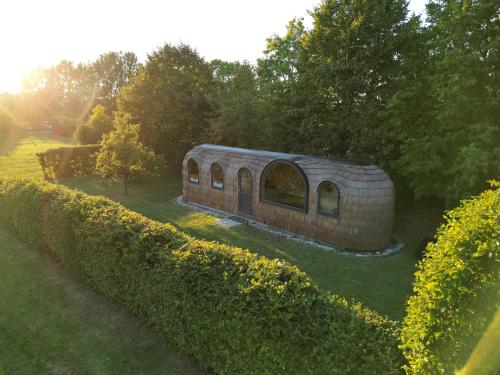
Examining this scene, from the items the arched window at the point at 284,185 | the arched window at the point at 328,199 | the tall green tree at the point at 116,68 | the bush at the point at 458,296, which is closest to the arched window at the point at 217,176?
the arched window at the point at 284,185

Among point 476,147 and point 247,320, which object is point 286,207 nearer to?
point 476,147

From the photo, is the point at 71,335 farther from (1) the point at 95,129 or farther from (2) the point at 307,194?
(1) the point at 95,129

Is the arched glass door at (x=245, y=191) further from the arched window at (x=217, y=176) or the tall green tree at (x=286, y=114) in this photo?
the tall green tree at (x=286, y=114)

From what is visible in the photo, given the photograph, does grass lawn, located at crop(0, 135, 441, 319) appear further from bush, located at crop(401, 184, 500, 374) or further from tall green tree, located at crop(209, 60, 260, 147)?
tall green tree, located at crop(209, 60, 260, 147)

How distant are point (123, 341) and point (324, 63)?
A: 14.5 meters

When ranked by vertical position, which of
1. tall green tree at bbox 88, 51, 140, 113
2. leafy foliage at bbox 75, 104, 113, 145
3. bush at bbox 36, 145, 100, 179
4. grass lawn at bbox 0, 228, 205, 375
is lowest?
grass lawn at bbox 0, 228, 205, 375

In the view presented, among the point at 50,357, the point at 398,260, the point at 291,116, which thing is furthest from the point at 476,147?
the point at 50,357

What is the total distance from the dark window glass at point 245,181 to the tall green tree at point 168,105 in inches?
367

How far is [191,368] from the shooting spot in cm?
588

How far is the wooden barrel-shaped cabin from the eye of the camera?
11281 millimetres

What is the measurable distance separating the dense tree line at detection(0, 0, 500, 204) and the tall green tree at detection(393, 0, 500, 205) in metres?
0.04

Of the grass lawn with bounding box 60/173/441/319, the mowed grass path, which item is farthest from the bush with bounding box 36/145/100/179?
the mowed grass path

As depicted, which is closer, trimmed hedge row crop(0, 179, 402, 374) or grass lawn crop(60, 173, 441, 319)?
trimmed hedge row crop(0, 179, 402, 374)

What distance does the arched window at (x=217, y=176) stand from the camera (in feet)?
52.9
